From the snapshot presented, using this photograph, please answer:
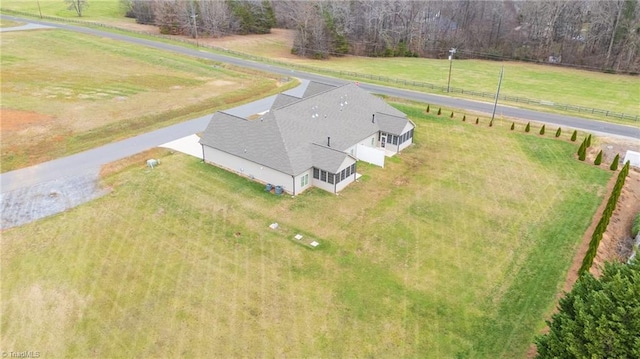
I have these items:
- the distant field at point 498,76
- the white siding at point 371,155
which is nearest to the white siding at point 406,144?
the white siding at point 371,155

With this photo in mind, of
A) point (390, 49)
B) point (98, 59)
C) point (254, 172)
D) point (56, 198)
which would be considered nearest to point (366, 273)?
point (254, 172)

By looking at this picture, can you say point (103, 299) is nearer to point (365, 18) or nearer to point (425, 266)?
point (425, 266)

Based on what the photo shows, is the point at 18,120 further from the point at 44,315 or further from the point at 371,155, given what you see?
the point at 371,155

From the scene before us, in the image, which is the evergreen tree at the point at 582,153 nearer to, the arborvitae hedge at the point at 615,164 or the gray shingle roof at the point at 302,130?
the arborvitae hedge at the point at 615,164

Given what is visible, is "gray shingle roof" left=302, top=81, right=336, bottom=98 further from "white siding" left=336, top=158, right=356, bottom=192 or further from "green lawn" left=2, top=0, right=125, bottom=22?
"green lawn" left=2, top=0, right=125, bottom=22

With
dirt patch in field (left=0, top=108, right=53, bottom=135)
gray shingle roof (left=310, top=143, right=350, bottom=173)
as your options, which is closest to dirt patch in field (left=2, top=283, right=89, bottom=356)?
gray shingle roof (left=310, top=143, right=350, bottom=173)

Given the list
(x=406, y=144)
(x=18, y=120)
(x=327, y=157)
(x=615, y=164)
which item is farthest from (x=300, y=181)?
(x=18, y=120)

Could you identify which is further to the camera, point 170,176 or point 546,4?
point 546,4
